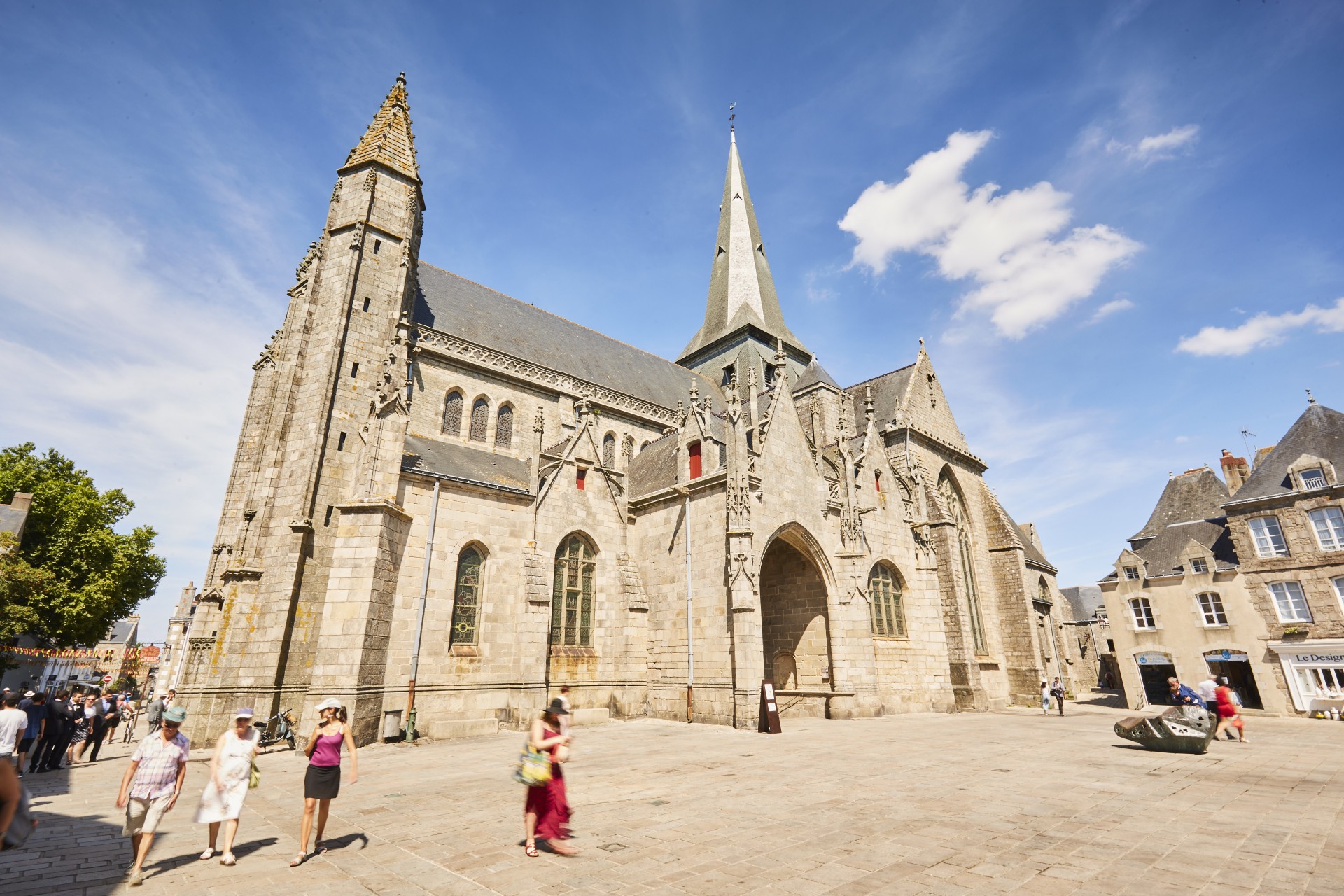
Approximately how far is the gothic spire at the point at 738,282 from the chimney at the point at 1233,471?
22.2m

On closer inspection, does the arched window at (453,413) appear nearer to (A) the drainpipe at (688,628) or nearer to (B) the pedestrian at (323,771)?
(A) the drainpipe at (688,628)

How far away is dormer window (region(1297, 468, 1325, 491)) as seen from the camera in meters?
22.7

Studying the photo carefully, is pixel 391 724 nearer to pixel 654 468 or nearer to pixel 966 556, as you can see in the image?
pixel 654 468

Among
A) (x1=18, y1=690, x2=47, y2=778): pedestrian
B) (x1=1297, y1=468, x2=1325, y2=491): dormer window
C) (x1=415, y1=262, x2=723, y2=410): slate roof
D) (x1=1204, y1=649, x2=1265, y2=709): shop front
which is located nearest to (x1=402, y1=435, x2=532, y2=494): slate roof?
(x1=415, y1=262, x2=723, y2=410): slate roof

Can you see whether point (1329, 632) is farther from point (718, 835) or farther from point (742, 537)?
point (718, 835)

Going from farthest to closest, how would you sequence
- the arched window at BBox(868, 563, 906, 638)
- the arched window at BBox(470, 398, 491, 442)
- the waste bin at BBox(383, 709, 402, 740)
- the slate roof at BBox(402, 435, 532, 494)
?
1. the arched window at BBox(868, 563, 906, 638)
2. the arched window at BBox(470, 398, 491, 442)
3. the slate roof at BBox(402, 435, 532, 494)
4. the waste bin at BBox(383, 709, 402, 740)

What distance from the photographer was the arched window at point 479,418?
2175cm

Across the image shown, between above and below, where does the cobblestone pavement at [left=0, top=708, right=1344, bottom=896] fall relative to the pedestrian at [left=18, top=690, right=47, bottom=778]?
below

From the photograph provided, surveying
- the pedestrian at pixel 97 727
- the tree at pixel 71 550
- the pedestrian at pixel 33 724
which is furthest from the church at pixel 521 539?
the tree at pixel 71 550

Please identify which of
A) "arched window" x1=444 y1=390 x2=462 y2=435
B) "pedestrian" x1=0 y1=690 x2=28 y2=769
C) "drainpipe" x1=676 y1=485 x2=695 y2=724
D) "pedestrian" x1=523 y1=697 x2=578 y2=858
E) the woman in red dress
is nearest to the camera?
"pedestrian" x1=523 y1=697 x2=578 y2=858

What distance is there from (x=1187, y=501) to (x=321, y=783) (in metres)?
37.6

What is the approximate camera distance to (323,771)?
5773 millimetres

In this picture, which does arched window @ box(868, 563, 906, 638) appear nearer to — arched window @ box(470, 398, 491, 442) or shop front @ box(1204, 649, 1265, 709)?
shop front @ box(1204, 649, 1265, 709)

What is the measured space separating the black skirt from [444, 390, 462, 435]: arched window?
1600cm
